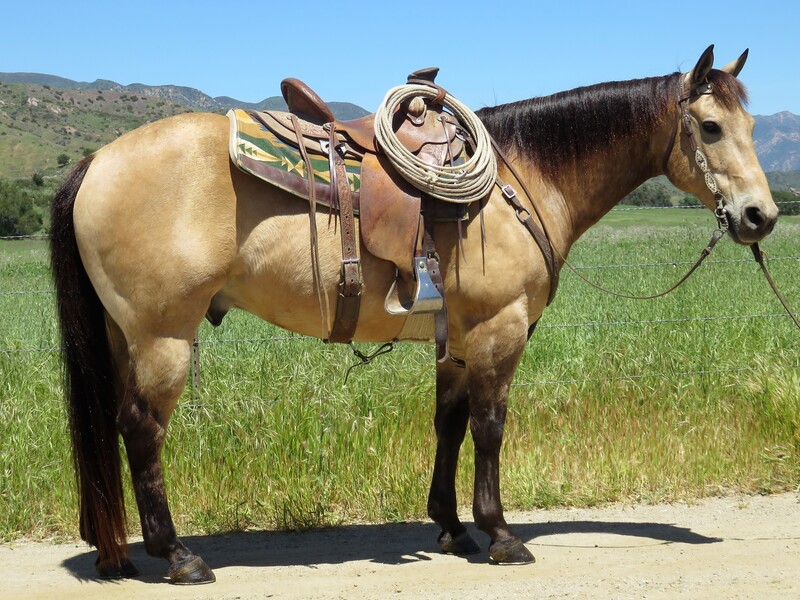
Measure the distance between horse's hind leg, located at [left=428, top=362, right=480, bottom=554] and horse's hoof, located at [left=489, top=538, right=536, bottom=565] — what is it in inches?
10.5

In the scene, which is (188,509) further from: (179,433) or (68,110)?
(68,110)

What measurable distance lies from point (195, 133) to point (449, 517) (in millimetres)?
2265

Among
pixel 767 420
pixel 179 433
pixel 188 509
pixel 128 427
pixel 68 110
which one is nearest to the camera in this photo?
pixel 128 427

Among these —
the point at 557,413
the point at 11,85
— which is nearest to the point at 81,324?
the point at 557,413

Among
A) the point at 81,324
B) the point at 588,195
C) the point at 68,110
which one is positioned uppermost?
the point at 68,110

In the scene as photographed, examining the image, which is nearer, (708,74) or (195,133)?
(195,133)

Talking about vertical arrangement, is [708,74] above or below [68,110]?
below

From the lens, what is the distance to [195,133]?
3797 millimetres

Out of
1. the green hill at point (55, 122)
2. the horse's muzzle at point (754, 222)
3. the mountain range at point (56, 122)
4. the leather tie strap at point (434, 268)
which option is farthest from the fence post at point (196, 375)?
the mountain range at point (56, 122)

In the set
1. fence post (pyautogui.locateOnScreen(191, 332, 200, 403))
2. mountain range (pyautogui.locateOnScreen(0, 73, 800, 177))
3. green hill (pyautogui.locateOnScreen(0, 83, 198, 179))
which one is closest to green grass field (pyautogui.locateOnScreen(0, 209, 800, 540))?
fence post (pyautogui.locateOnScreen(191, 332, 200, 403))

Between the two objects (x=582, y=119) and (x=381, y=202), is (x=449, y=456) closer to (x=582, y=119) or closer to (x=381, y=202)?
(x=381, y=202)

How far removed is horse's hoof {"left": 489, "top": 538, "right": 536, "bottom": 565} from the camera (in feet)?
13.5

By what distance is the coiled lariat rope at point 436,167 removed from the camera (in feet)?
12.7

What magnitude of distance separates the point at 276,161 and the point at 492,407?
4.98 ft
